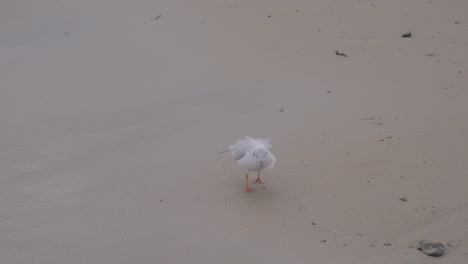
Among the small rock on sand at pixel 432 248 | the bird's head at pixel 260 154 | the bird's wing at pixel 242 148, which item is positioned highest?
the bird's wing at pixel 242 148

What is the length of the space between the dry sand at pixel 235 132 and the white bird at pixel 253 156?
220mm

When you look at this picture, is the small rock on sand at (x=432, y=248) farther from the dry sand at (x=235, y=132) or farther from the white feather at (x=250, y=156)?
the white feather at (x=250, y=156)

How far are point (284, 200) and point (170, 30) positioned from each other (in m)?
5.50

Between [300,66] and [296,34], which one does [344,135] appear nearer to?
[300,66]

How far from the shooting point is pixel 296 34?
8.66 m

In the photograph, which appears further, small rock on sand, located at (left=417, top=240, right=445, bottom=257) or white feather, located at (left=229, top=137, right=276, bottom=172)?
white feather, located at (left=229, top=137, right=276, bottom=172)

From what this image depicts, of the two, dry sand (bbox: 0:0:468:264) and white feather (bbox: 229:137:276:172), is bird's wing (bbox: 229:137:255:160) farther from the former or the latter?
dry sand (bbox: 0:0:468:264)

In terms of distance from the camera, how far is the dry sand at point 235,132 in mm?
4039

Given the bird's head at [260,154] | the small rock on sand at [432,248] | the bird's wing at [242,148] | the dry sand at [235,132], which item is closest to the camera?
the small rock on sand at [432,248]

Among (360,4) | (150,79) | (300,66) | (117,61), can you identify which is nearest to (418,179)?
Result: (300,66)

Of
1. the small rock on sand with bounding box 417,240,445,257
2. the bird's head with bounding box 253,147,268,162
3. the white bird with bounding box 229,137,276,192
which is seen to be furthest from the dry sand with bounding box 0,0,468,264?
the bird's head with bounding box 253,147,268,162

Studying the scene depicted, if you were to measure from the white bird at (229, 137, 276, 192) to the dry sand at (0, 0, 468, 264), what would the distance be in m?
0.22

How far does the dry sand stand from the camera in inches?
159

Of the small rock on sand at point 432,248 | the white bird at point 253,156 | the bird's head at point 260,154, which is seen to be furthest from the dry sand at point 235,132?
the bird's head at point 260,154
